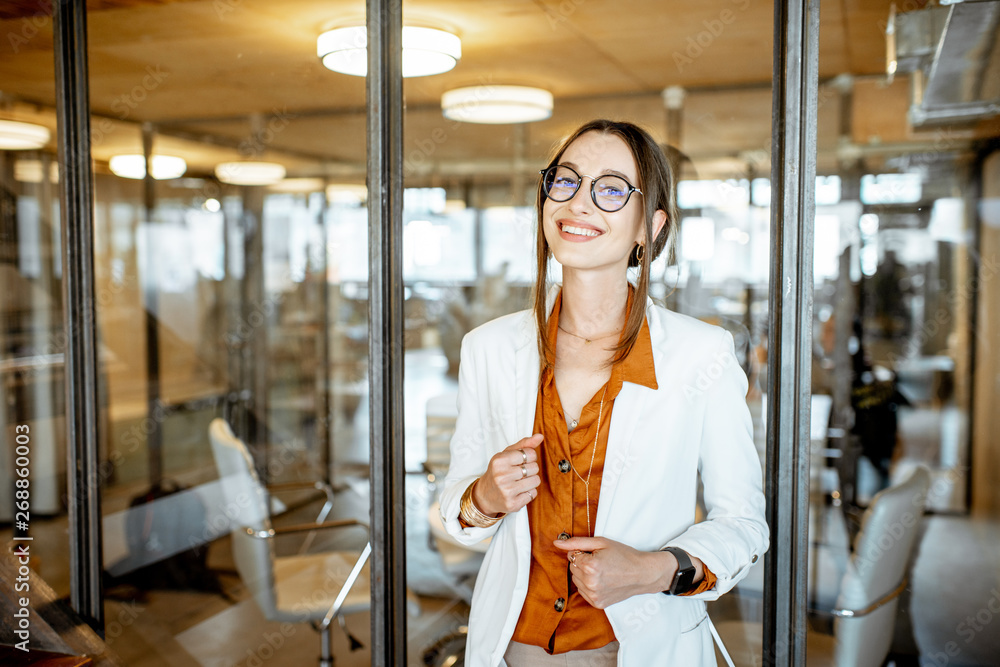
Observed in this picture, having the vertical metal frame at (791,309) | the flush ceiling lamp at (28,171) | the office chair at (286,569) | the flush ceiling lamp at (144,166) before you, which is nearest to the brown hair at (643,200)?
the vertical metal frame at (791,309)

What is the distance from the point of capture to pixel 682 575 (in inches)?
58.1

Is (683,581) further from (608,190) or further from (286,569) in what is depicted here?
(286,569)

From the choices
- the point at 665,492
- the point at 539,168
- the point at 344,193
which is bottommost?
the point at 665,492

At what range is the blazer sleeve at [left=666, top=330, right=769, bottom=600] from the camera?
1.54m

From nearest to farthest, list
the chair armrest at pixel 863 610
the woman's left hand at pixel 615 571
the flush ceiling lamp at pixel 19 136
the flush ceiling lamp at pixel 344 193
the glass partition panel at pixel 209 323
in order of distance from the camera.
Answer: the woman's left hand at pixel 615 571, the chair armrest at pixel 863 610, the glass partition panel at pixel 209 323, the flush ceiling lamp at pixel 19 136, the flush ceiling lamp at pixel 344 193

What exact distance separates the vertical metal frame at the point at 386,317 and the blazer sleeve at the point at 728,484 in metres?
0.90

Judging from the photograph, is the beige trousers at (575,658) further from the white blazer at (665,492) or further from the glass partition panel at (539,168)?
the glass partition panel at (539,168)

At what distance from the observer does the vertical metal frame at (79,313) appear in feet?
8.48

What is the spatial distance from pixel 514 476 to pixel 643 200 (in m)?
0.65

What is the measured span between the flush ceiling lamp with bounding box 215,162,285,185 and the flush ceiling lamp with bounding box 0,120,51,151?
4.76ft

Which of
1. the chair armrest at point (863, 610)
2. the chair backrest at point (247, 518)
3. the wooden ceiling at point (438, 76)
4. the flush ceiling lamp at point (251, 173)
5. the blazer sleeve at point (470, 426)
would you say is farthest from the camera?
the flush ceiling lamp at point (251, 173)

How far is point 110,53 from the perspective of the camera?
358 centimetres

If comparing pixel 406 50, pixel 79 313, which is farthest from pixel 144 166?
pixel 406 50

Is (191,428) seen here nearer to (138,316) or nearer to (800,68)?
(138,316)
